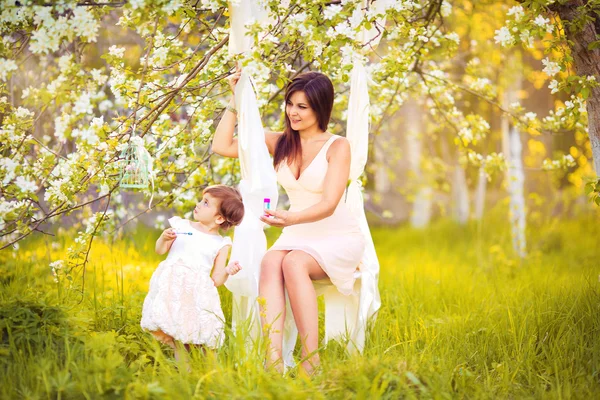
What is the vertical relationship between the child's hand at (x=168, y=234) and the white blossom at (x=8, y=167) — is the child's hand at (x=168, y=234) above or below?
below

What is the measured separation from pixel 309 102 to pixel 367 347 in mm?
1243

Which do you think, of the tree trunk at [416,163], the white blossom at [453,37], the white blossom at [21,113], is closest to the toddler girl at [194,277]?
the white blossom at [21,113]

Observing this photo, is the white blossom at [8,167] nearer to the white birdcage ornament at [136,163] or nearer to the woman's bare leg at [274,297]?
the white birdcage ornament at [136,163]

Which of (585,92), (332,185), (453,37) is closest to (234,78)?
(332,185)

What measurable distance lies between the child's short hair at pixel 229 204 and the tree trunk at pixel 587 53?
1.79 meters

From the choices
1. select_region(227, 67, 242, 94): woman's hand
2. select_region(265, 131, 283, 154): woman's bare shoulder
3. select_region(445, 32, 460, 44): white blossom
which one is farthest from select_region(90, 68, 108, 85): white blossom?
select_region(445, 32, 460, 44): white blossom

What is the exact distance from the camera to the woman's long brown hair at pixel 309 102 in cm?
316

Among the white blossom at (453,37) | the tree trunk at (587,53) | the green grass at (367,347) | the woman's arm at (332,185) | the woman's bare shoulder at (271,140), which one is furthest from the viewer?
the white blossom at (453,37)

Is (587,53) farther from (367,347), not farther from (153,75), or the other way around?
(153,75)

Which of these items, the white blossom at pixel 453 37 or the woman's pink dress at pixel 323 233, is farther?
the white blossom at pixel 453 37

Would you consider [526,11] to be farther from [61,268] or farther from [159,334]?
[61,268]

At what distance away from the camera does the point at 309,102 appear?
3178mm

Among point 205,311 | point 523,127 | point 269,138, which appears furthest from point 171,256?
point 523,127

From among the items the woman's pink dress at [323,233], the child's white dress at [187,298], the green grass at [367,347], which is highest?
the woman's pink dress at [323,233]
